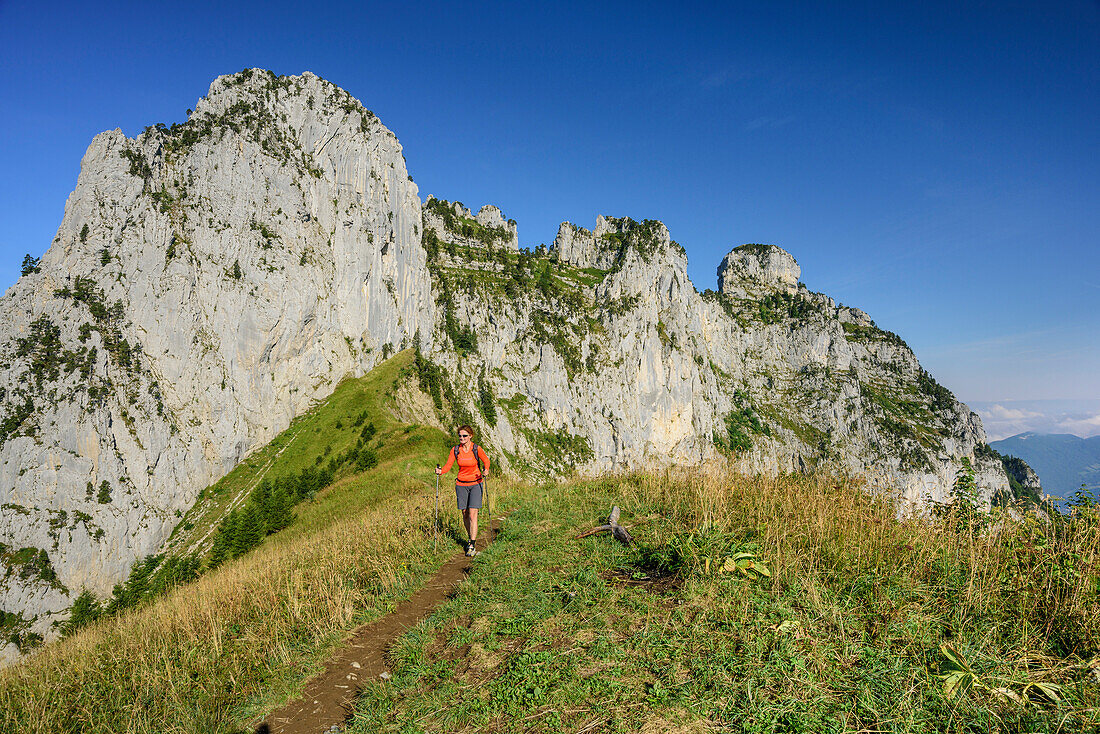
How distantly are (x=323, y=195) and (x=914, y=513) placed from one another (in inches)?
4705

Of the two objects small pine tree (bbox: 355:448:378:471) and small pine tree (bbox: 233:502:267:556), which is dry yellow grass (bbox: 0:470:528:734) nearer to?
small pine tree (bbox: 355:448:378:471)

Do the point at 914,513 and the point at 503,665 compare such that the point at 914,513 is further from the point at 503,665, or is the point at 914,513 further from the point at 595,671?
the point at 503,665

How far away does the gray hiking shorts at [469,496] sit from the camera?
10.8m

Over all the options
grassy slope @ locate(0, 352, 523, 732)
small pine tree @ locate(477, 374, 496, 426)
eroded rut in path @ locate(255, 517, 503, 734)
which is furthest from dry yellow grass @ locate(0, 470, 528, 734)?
small pine tree @ locate(477, 374, 496, 426)

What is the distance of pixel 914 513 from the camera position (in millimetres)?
7371

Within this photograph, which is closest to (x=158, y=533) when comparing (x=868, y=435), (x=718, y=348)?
(x=718, y=348)

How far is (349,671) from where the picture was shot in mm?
6371

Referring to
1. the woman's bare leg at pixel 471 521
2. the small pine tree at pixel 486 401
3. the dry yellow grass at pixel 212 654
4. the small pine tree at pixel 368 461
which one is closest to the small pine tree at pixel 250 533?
the small pine tree at pixel 368 461

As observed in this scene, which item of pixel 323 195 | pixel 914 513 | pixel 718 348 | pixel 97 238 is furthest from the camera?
pixel 718 348

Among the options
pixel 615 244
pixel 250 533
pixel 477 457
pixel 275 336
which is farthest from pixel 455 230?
pixel 477 457

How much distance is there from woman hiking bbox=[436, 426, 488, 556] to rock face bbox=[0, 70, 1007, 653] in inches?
246

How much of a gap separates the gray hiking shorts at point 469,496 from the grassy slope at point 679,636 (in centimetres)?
141

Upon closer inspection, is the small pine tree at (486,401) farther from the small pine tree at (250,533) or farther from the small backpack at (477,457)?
the small backpack at (477,457)

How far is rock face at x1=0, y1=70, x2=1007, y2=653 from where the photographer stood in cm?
7100
